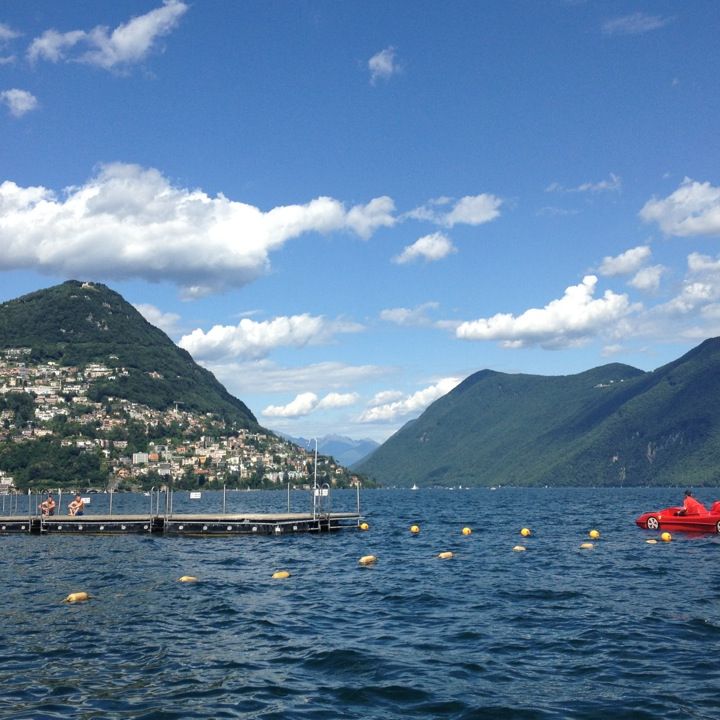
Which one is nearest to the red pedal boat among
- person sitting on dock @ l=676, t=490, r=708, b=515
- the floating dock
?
person sitting on dock @ l=676, t=490, r=708, b=515

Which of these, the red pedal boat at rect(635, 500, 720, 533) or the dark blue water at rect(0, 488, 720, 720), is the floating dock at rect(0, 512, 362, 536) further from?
the red pedal boat at rect(635, 500, 720, 533)

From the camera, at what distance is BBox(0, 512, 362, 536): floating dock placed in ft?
222

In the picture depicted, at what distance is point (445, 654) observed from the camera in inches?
921

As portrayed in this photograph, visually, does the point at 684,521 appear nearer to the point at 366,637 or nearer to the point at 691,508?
the point at 691,508

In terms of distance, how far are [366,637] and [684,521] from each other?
159ft

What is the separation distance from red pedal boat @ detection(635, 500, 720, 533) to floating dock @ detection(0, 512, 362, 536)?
29887mm

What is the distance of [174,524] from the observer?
225 ft

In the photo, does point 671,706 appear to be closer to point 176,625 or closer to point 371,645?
point 371,645

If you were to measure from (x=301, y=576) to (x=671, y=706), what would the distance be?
26587 mm

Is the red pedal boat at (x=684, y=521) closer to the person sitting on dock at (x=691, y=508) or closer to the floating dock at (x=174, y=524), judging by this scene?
the person sitting on dock at (x=691, y=508)

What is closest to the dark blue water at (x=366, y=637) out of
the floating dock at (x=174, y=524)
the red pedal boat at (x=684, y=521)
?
the red pedal boat at (x=684, y=521)

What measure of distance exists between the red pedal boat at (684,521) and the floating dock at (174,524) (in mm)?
29887

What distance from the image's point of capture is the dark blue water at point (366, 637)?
18688mm

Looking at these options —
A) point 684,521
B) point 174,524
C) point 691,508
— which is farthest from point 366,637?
point 691,508
